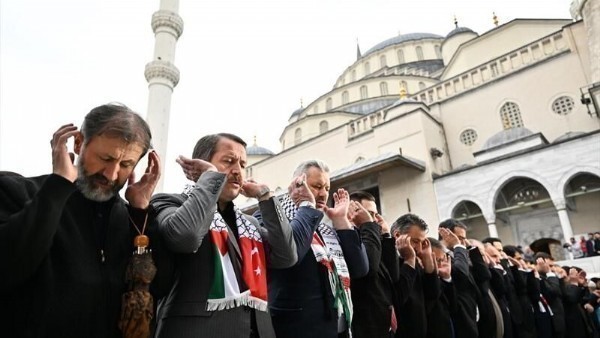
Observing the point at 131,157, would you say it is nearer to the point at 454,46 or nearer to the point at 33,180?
the point at 33,180

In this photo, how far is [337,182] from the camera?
59.9ft

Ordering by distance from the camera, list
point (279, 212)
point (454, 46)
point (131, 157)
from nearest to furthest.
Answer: point (131, 157) < point (279, 212) < point (454, 46)

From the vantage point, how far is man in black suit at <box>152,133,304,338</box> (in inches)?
56.9

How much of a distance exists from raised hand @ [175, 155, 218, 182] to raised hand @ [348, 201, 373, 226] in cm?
128

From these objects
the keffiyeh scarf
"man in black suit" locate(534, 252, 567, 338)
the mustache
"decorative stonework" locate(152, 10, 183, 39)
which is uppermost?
"decorative stonework" locate(152, 10, 183, 39)

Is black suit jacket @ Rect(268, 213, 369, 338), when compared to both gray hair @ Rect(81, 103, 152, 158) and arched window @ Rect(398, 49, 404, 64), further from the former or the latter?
arched window @ Rect(398, 49, 404, 64)

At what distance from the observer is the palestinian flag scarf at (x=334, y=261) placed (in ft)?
6.82

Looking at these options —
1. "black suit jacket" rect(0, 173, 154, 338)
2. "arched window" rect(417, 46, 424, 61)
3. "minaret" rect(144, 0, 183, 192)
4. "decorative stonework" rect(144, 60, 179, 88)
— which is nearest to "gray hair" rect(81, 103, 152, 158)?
"black suit jacket" rect(0, 173, 154, 338)

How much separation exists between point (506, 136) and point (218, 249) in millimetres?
16367

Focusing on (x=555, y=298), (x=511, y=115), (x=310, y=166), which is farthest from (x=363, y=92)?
(x=310, y=166)

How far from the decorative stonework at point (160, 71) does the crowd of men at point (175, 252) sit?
14.2 metres

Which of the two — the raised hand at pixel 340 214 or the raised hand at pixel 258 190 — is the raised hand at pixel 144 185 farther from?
the raised hand at pixel 340 214

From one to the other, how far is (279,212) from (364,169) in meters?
15.2

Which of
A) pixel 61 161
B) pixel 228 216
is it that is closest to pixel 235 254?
pixel 228 216
